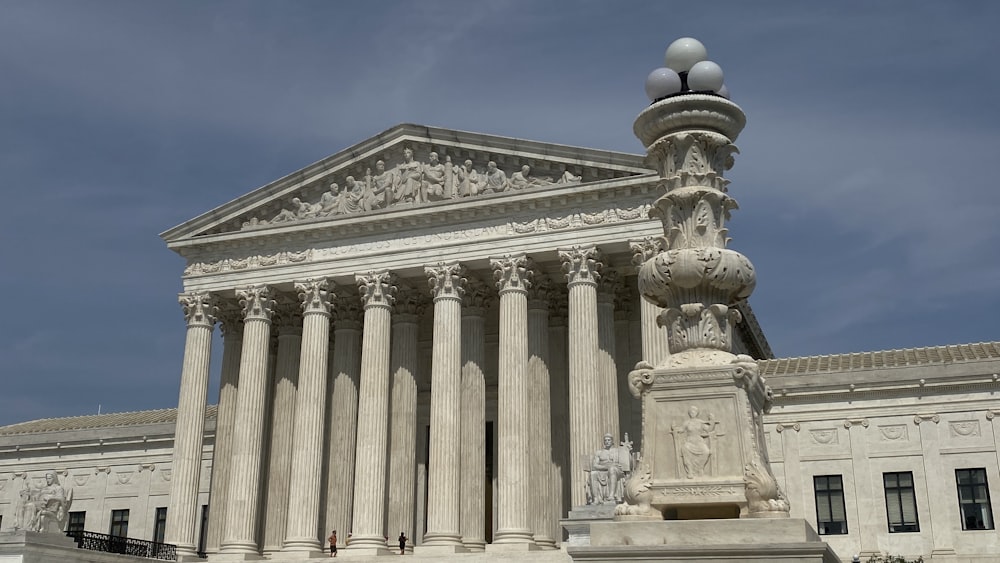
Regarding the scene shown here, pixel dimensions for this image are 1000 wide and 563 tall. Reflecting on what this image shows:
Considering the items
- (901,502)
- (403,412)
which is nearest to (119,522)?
(403,412)

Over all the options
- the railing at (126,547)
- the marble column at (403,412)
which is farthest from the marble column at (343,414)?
the railing at (126,547)

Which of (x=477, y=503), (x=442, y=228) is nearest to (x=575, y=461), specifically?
(x=477, y=503)

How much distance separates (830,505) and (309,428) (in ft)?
70.1

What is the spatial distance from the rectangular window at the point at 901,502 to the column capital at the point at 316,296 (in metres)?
23.8

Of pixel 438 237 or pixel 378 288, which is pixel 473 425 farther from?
pixel 438 237

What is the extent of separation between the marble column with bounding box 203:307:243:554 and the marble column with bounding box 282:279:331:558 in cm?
347

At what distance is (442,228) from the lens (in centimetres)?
4075

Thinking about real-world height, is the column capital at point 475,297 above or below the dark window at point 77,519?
above

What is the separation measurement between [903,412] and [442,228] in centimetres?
2013

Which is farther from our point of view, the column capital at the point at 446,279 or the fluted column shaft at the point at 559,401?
the fluted column shaft at the point at 559,401

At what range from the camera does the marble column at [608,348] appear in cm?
3847

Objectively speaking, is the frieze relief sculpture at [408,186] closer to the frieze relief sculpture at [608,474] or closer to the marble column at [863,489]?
the frieze relief sculpture at [608,474]

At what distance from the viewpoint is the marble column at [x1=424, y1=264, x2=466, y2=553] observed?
122ft

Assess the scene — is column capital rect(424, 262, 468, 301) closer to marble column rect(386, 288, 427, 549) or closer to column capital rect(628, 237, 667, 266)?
marble column rect(386, 288, 427, 549)
